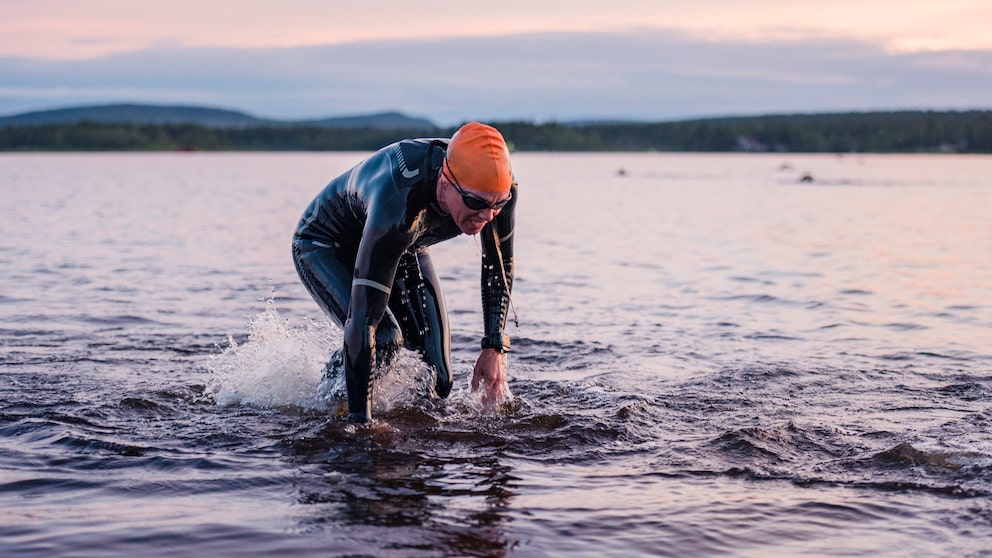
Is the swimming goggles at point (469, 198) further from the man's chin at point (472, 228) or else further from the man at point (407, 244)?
the man's chin at point (472, 228)

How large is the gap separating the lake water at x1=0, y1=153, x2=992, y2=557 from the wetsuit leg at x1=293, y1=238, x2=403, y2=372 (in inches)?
14.4

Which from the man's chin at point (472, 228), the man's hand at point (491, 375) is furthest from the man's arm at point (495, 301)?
the man's chin at point (472, 228)

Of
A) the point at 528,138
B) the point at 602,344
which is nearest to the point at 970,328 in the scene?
the point at 602,344

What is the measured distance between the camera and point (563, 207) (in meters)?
43.0

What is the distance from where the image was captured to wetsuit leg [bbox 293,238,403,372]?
7344mm

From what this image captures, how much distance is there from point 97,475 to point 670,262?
15468 mm

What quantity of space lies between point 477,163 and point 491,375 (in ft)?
6.64

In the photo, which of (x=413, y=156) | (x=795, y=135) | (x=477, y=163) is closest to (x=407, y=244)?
(x=413, y=156)

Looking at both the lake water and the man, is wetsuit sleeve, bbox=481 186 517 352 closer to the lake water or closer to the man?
the man

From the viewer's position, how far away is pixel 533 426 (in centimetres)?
784

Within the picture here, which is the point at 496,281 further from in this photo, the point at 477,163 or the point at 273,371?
the point at 273,371

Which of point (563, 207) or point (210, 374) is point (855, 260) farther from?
point (563, 207)

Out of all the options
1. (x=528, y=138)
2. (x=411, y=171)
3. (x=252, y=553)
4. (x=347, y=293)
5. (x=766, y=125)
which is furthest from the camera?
(x=528, y=138)

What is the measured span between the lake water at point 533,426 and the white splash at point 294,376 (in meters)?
0.03
